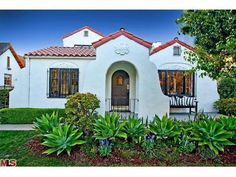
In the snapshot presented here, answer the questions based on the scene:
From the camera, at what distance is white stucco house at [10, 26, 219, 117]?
286 inches

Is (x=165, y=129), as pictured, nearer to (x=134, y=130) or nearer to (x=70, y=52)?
(x=134, y=130)

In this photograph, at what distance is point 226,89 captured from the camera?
22.7 feet

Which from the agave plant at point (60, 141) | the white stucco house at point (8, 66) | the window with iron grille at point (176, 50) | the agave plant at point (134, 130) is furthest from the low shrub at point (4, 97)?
the window with iron grille at point (176, 50)

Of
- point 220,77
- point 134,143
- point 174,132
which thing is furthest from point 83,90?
point 220,77

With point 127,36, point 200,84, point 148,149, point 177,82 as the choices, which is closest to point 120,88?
point 127,36

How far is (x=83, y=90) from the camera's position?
7512 millimetres

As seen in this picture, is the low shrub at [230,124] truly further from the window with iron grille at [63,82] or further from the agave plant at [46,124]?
the window with iron grille at [63,82]

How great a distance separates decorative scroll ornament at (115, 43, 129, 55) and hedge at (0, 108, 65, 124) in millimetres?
2070

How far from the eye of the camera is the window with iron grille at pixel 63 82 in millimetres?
7718

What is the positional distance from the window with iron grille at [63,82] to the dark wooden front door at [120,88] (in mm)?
1000

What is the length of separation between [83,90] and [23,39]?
1.92 meters

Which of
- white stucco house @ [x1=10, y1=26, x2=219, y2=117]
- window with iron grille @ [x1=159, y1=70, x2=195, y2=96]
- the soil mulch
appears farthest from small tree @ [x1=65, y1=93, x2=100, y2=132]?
window with iron grille @ [x1=159, y1=70, x2=195, y2=96]

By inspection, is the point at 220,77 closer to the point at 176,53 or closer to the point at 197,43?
the point at 197,43

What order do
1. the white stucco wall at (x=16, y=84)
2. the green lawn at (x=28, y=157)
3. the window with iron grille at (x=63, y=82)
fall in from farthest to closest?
the window with iron grille at (x=63, y=82)
the white stucco wall at (x=16, y=84)
the green lawn at (x=28, y=157)
